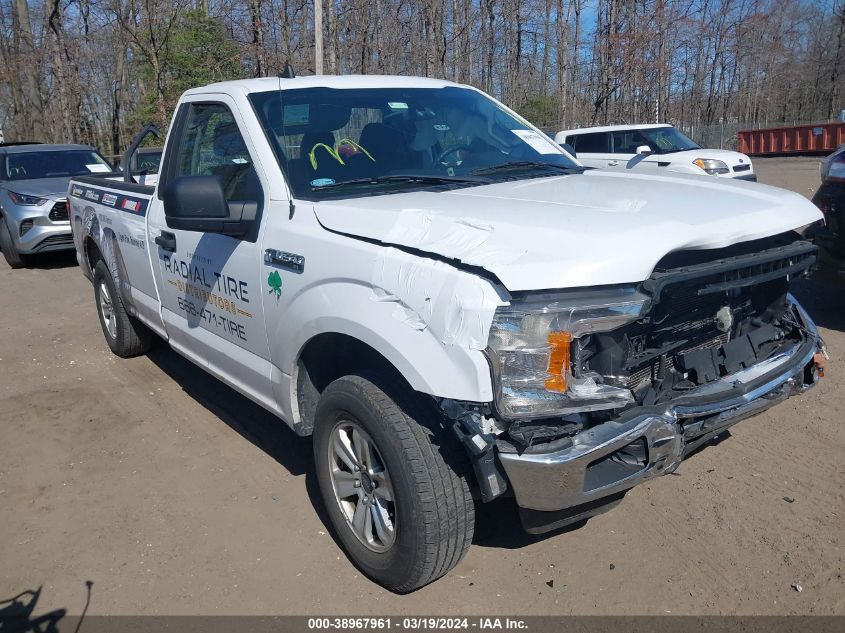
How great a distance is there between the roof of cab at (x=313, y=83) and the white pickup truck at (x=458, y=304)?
17 mm

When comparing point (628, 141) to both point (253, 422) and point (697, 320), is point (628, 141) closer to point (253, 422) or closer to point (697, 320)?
point (253, 422)

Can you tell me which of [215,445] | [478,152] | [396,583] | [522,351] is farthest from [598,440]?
[215,445]

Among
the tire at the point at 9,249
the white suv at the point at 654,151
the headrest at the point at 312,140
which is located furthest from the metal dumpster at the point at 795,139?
the headrest at the point at 312,140

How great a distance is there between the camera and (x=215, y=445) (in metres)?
4.53

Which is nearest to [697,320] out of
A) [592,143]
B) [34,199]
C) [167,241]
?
[167,241]

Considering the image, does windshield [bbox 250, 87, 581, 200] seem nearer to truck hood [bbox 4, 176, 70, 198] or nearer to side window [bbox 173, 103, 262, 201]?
side window [bbox 173, 103, 262, 201]

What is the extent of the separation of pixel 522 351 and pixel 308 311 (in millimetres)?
1046

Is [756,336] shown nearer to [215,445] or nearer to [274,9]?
[215,445]

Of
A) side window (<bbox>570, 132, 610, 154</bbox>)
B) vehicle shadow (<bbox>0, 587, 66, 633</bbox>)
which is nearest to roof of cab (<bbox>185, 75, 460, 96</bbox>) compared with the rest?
vehicle shadow (<bbox>0, 587, 66, 633</bbox>)

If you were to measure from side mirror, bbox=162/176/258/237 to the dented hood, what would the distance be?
462 millimetres

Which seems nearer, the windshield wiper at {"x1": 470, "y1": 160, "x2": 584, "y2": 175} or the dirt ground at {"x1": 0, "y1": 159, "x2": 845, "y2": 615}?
the dirt ground at {"x1": 0, "y1": 159, "x2": 845, "y2": 615}

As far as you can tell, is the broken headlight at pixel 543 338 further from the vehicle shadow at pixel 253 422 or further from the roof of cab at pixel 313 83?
the roof of cab at pixel 313 83

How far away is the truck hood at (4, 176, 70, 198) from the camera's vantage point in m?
10.8

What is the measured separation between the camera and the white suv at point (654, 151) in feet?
45.0
